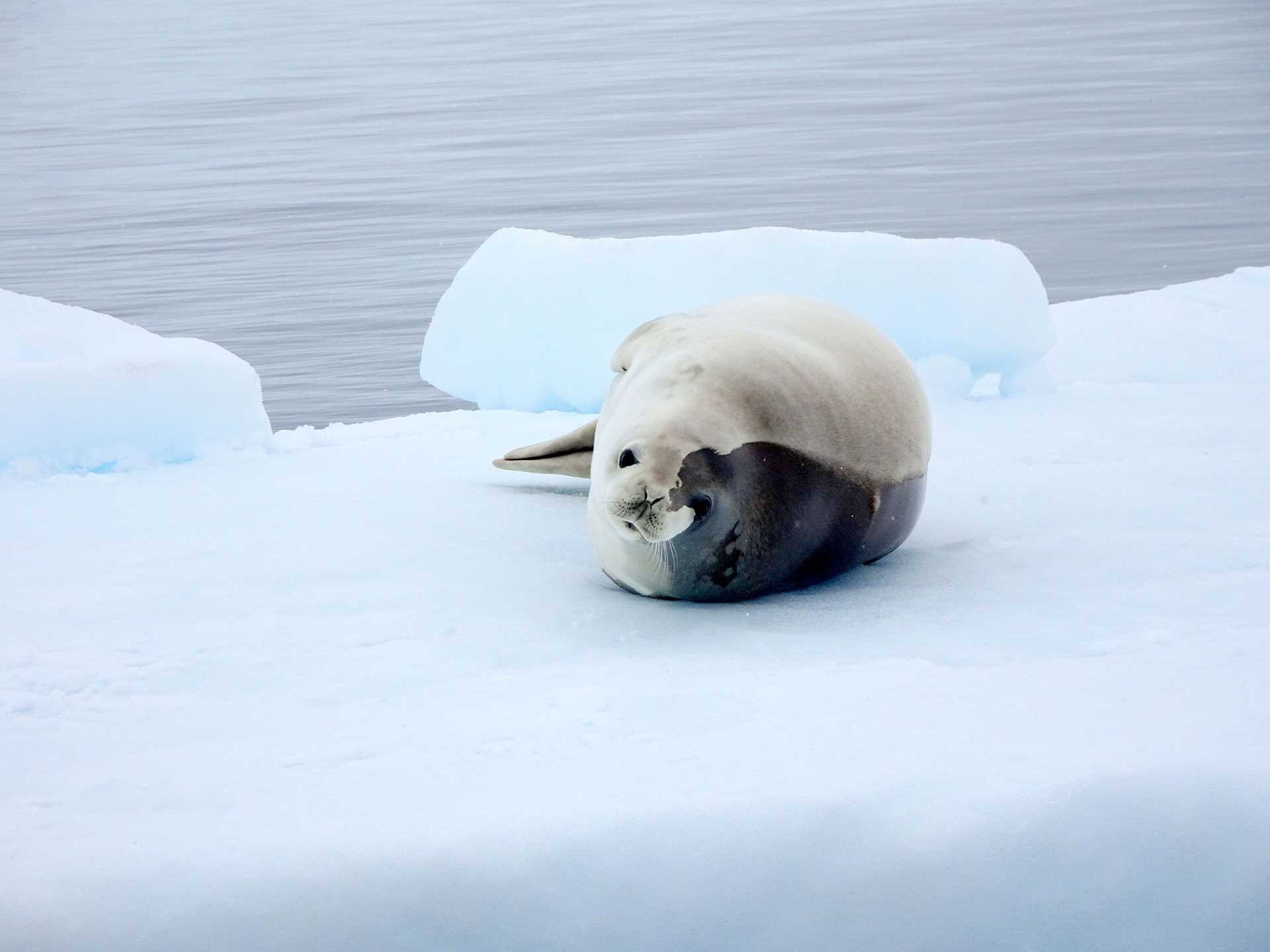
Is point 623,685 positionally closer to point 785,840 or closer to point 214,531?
point 785,840

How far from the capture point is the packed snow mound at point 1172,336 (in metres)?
6.17

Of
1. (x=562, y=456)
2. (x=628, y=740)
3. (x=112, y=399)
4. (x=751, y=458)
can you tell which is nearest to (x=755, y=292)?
(x=562, y=456)

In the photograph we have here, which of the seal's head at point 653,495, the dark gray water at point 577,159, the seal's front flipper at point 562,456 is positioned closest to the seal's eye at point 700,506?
the seal's head at point 653,495

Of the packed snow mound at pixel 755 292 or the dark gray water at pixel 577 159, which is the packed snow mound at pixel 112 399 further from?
the dark gray water at pixel 577 159

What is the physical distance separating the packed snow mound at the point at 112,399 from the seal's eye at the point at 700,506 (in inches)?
104

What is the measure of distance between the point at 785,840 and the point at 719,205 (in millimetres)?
12076

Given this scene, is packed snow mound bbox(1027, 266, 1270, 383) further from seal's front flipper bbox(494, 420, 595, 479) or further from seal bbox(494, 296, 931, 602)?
seal bbox(494, 296, 931, 602)

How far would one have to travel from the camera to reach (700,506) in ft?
10.5

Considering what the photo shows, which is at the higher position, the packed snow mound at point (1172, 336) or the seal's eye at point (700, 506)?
the seal's eye at point (700, 506)

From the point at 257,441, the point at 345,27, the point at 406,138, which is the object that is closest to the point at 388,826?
the point at 257,441

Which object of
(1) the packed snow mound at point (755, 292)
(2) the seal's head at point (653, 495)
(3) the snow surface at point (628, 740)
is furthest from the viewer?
(1) the packed snow mound at point (755, 292)

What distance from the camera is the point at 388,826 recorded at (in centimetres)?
228

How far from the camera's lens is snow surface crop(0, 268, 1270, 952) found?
2.18 metres

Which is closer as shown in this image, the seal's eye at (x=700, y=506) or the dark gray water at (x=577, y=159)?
the seal's eye at (x=700, y=506)
